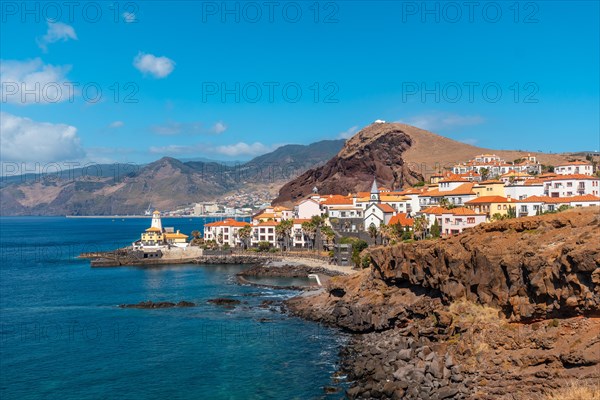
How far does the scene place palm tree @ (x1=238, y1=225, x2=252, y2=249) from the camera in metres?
122

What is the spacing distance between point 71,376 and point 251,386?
46.4 feet

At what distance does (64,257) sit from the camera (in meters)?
125

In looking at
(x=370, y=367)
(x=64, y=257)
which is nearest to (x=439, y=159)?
(x=64, y=257)

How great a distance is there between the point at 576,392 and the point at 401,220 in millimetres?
68043

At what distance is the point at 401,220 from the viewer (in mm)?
93000

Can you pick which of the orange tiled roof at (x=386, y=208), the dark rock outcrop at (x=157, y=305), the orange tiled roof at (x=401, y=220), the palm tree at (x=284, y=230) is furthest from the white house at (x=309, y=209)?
the dark rock outcrop at (x=157, y=305)

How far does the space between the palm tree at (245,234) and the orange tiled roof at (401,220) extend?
3858 centimetres

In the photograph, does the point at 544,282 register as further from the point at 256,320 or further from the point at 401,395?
A: the point at 256,320

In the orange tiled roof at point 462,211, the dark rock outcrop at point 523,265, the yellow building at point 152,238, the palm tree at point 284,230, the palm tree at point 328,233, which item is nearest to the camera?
the dark rock outcrop at point 523,265

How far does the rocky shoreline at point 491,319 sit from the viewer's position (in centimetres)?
3089

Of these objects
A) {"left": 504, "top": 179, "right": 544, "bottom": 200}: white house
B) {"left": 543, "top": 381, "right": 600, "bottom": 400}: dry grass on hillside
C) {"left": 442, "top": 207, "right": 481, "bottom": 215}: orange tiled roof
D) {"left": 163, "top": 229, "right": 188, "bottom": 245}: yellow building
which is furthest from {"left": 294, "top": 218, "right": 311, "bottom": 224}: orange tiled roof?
{"left": 543, "top": 381, "right": 600, "bottom": 400}: dry grass on hillside

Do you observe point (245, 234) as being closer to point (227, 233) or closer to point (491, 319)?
point (227, 233)

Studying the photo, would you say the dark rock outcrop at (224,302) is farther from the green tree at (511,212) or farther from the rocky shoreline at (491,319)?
the green tree at (511,212)

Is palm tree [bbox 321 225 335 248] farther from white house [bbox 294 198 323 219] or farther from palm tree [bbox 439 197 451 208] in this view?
palm tree [bbox 439 197 451 208]
